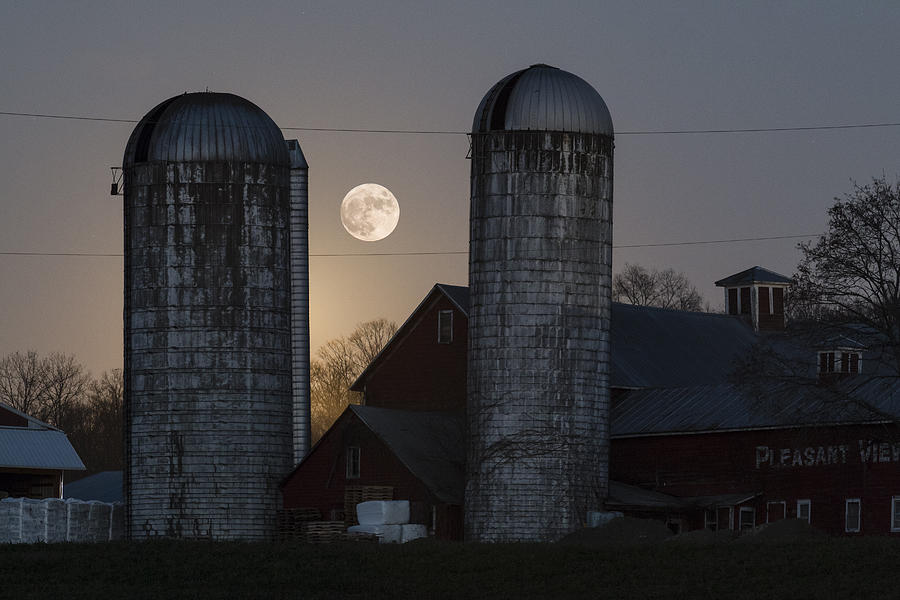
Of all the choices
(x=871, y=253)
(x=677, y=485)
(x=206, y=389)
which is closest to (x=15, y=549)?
(x=206, y=389)

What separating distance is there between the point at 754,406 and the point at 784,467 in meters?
1.76

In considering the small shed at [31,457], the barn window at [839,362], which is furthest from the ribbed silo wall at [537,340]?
the small shed at [31,457]

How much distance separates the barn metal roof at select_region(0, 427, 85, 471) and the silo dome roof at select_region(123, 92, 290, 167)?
1892cm

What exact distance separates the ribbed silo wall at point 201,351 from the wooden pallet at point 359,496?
6.36 feet

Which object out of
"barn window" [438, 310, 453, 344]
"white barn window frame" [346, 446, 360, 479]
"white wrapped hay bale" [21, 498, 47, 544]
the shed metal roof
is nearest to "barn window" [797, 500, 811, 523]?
"white barn window frame" [346, 446, 360, 479]

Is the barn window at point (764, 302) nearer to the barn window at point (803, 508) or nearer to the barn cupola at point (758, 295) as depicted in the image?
the barn cupola at point (758, 295)

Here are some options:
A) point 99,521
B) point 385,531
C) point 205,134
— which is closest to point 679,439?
point 385,531

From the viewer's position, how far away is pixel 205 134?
46.8m

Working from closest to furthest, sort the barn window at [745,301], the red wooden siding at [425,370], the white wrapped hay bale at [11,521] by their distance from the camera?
the white wrapped hay bale at [11,521]
the red wooden siding at [425,370]
the barn window at [745,301]

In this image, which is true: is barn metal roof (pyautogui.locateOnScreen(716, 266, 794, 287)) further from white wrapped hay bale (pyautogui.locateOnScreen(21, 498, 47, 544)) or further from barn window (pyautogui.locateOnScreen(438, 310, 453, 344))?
white wrapped hay bale (pyautogui.locateOnScreen(21, 498, 47, 544))

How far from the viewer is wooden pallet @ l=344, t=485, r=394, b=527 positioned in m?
46.8

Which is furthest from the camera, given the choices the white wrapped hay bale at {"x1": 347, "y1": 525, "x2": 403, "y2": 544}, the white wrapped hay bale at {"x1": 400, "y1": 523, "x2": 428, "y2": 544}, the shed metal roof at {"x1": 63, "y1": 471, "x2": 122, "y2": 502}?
the shed metal roof at {"x1": 63, "y1": 471, "x2": 122, "y2": 502}

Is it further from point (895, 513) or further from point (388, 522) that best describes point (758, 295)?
point (388, 522)

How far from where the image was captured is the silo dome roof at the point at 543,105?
4566cm
